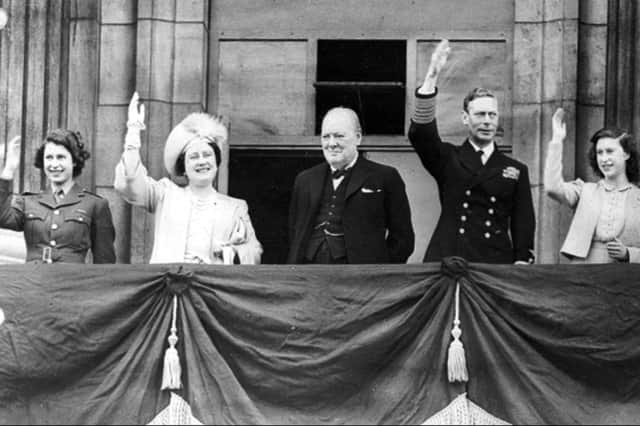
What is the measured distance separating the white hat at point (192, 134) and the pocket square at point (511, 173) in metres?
2.19

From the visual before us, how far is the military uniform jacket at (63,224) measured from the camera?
16.1 m

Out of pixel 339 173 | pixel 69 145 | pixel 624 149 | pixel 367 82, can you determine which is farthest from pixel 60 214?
pixel 624 149

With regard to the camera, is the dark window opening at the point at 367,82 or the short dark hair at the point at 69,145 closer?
the short dark hair at the point at 69,145

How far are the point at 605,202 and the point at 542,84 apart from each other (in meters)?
2.27

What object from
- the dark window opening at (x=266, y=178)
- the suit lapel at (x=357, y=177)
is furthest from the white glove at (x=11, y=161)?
the dark window opening at (x=266, y=178)

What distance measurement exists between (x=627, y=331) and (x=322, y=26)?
15.6ft

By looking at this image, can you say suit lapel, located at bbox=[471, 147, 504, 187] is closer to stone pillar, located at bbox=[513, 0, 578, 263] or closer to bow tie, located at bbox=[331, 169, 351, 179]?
bow tie, located at bbox=[331, 169, 351, 179]

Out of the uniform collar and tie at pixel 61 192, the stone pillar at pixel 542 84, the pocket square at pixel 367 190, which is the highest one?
the stone pillar at pixel 542 84

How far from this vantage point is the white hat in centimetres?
1609

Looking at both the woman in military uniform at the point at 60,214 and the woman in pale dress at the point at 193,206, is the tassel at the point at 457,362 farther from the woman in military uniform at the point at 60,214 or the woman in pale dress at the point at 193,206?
the woman in military uniform at the point at 60,214

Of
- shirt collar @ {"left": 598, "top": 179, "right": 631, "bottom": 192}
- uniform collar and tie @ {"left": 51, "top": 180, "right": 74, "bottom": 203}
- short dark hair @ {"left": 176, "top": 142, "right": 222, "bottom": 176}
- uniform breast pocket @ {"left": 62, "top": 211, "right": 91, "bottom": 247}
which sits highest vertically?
short dark hair @ {"left": 176, "top": 142, "right": 222, "bottom": 176}

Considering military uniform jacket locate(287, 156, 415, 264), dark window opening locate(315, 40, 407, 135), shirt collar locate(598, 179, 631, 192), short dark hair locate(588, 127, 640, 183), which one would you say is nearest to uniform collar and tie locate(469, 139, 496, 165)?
military uniform jacket locate(287, 156, 415, 264)

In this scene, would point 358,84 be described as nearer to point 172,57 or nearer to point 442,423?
point 172,57

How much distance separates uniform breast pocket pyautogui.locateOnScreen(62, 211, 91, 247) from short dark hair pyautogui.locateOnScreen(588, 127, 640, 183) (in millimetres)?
3910
